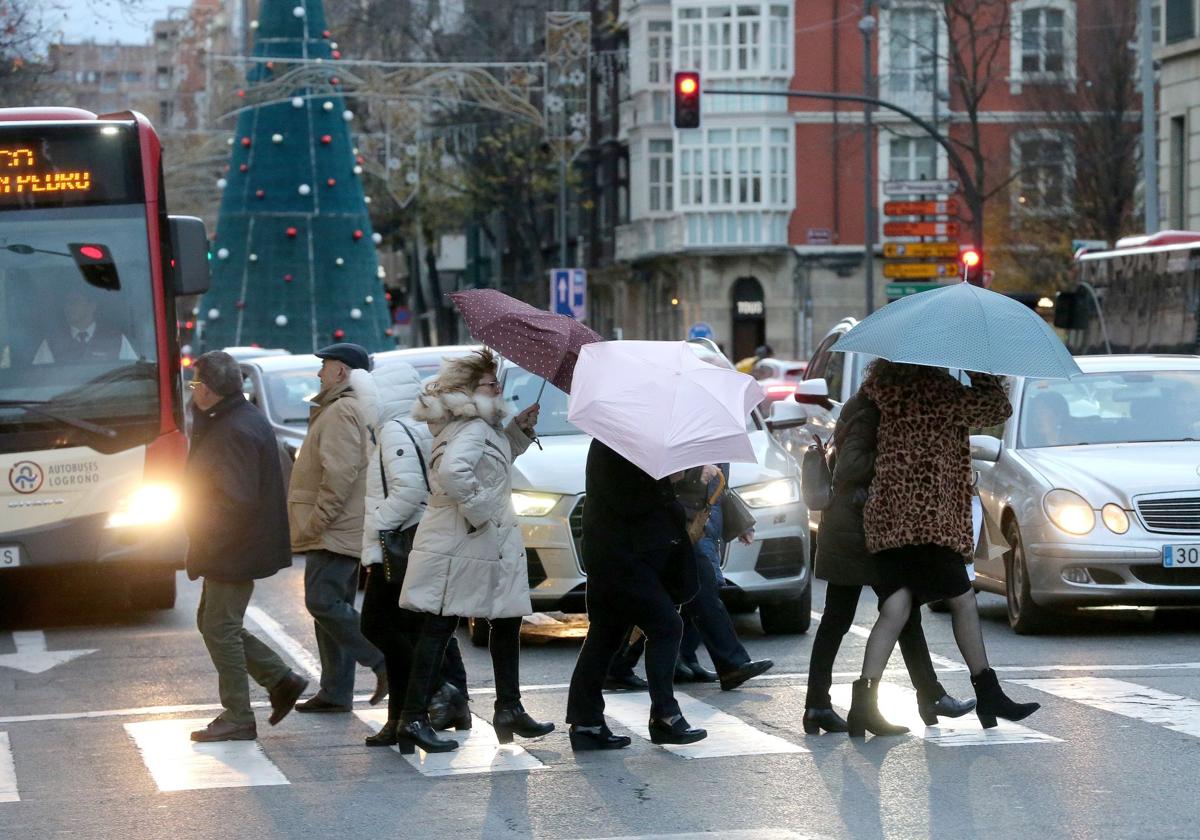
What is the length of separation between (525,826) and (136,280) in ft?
26.2

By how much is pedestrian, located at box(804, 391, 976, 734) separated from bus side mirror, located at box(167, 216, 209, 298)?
21.1 ft

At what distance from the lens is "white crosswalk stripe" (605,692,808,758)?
357 inches

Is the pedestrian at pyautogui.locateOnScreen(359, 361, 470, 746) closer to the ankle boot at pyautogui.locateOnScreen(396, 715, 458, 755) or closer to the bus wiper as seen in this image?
the ankle boot at pyautogui.locateOnScreen(396, 715, 458, 755)

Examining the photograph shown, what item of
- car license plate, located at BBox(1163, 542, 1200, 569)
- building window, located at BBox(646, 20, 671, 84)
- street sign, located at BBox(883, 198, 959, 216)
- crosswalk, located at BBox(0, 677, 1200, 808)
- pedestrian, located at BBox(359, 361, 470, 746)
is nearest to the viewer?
crosswalk, located at BBox(0, 677, 1200, 808)

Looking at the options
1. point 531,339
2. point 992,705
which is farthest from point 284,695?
point 992,705

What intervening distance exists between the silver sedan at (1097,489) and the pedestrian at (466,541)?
4.03 m

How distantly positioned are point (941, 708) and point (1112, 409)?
4909 millimetres

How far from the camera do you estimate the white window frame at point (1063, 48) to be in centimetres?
4862

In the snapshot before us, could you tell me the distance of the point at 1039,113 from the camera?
169ft

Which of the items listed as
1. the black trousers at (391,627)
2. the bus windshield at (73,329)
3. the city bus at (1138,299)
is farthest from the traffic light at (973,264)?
the black trousers at (391,627)

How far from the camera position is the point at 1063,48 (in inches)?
2078

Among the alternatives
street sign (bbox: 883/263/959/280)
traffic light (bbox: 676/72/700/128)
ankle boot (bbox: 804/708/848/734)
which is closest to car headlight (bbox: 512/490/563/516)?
ankle boot (bbox: 804/708/848/734)

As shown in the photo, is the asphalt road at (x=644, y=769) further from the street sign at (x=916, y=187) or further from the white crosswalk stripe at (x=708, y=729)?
the street sign at (x=916, y=187)

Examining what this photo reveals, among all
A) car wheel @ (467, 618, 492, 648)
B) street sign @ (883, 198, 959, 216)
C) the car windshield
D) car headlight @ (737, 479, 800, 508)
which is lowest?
car wheel @ (467, 618, 492, 648)
